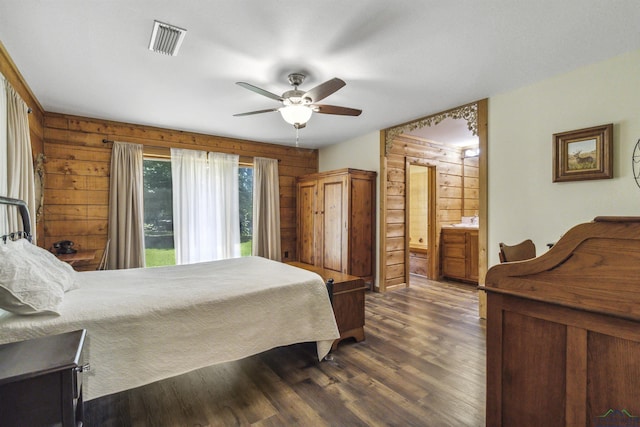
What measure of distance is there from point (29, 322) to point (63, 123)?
3.41 metres

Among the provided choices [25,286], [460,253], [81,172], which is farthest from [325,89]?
[460,253]

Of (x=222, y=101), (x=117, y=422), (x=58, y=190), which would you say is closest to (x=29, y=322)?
(x=117, y=422)

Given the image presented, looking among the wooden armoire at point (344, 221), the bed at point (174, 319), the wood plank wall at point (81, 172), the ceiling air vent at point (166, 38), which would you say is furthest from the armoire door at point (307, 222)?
the ceiling air vent at point (166, 38)

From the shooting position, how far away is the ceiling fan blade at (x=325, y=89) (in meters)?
2.11

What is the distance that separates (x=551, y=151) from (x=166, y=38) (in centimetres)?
330

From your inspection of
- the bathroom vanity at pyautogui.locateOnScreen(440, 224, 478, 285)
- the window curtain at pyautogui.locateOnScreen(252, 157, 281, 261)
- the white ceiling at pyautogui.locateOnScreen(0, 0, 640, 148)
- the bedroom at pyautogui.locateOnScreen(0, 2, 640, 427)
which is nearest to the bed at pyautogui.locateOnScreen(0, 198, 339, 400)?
the white ceiling at pyautogui.locateOnScreen(0, 0, 640, 148)

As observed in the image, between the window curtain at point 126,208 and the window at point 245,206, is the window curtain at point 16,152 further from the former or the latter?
the window at point 245,206

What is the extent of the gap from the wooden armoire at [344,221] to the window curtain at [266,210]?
65 cm

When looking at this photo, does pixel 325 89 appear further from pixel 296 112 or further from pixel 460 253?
pixel 460 253

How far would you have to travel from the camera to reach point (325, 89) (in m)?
2.25

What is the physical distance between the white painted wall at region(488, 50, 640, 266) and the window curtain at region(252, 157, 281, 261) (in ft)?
10.6

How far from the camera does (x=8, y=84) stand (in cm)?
229

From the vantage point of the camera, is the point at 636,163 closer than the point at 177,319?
No

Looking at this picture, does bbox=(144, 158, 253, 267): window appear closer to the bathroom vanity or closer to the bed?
the bed
